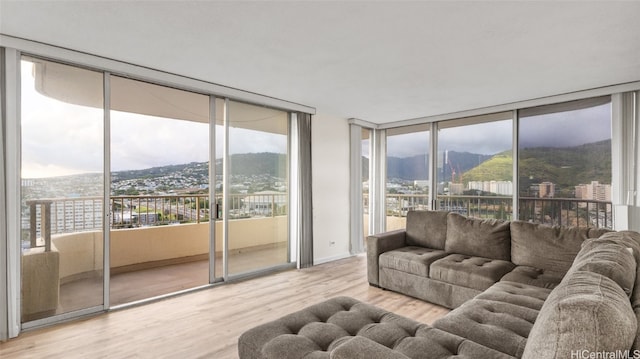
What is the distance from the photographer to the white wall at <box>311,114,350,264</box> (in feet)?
16.8

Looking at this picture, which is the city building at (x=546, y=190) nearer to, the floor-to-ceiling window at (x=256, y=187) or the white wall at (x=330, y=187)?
the white wall at (x=330, y=187)

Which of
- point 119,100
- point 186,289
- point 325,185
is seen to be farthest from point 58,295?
point 325,185

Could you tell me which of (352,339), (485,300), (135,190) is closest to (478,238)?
(485,300)

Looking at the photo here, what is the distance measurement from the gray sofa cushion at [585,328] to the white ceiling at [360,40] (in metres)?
1.85

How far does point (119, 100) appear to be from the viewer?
432 cm

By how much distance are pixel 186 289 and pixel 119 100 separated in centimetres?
274

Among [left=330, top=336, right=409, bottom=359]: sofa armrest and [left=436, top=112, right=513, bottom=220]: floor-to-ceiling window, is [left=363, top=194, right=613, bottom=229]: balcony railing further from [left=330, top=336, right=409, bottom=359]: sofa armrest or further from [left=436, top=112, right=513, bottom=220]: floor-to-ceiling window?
[left=330, top=336, right=409, bottom=359]: sofa armrest

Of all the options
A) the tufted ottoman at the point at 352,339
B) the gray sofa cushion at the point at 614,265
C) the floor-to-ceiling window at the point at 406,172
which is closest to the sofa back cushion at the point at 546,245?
the gray sofa cushion at the point at 614,265

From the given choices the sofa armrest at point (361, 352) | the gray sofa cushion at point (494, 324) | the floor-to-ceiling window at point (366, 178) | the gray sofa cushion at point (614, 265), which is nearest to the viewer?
the sofa armrest at point (361, 352)

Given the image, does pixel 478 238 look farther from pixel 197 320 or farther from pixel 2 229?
pixel 2 229

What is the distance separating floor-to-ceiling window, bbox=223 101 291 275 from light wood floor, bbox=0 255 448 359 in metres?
0.42

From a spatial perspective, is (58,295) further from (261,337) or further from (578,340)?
(578,340)

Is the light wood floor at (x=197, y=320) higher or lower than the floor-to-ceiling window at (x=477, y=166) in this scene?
lower

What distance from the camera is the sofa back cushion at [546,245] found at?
290 cm
